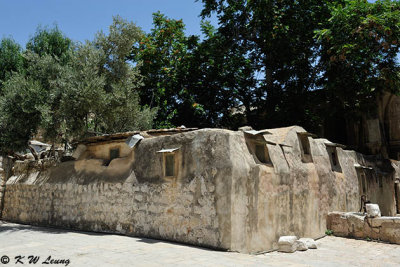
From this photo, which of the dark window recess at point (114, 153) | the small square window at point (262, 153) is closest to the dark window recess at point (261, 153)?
the small square window at point (262, 153)

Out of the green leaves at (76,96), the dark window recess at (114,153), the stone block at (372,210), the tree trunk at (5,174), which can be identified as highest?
the green leaves at (76,96)

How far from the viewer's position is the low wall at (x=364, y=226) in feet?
29.5

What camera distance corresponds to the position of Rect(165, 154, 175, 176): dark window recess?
26.5 ft

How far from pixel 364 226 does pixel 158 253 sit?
20.5ft

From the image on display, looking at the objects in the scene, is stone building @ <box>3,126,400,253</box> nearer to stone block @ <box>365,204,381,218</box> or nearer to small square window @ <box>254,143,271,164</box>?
small square window @ <box>254,143,271,164</box>

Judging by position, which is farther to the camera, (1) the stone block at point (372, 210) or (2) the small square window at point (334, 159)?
(2) the small square window at point (334, 159)

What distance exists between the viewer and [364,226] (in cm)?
955

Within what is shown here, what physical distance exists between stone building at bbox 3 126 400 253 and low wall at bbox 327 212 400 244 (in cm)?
37

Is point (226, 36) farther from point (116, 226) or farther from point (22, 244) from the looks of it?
point (22, 244)

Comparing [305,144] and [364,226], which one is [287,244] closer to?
[364,226]

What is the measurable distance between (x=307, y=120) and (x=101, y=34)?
10331 mm

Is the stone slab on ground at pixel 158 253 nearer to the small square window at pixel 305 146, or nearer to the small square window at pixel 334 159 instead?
the small square window at pixel 305 146

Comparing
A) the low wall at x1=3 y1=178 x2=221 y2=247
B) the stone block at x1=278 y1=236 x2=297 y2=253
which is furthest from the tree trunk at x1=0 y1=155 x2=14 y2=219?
the stone block at x1=278 y1=236 x2=297 y2=253

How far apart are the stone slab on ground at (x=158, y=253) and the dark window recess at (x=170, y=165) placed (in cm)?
160
